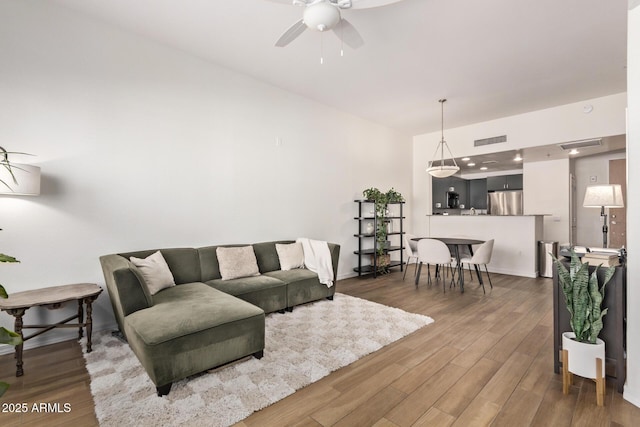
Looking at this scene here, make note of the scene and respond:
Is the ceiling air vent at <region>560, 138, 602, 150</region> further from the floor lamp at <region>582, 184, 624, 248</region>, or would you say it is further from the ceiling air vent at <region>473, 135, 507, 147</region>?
the floor lamp at <region>582, 184, 624, 248</region>

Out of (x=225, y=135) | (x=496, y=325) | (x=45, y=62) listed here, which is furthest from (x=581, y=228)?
(x=45, y=62)

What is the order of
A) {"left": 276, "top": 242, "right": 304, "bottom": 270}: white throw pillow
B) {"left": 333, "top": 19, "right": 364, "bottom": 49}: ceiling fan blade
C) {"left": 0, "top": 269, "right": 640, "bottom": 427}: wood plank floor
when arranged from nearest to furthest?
1. {"left": 0, "top": 269, "right": 640, "bottom": 427}: wood plank floor
2. {"left": 333, "top": 19, "right": 364, "bottom": 49}: ceiling fan blade
3. {"left": 276, "top": 242, "right": 304, "bottom": 270}: white throw pillow

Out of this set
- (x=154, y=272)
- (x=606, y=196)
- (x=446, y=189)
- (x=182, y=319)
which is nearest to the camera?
(x=182, y=319)

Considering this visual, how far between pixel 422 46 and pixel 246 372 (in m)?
3.72

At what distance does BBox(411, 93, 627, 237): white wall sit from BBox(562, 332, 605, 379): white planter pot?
4.17 metres

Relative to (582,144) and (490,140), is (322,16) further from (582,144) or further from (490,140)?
(582,144)

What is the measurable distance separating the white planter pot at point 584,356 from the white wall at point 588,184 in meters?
6.15

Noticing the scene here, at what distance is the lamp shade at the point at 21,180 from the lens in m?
2.30

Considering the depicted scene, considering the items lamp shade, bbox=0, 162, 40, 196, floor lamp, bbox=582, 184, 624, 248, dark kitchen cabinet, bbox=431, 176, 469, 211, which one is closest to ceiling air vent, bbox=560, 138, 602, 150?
floor lamp, bbox=582, 184, 624, 248

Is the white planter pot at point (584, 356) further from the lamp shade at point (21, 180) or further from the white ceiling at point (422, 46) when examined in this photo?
the lamp shade at point (21, 180)

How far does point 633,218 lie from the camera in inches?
75.2

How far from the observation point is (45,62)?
2.81 metres

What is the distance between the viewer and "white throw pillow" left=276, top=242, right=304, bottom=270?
4109 millimetres

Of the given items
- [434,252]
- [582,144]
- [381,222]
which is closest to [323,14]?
[434,252]
